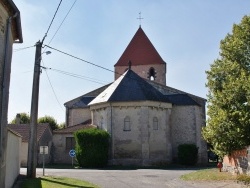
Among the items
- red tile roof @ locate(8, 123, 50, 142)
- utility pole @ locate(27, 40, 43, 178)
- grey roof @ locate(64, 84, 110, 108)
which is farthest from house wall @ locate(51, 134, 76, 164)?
utility pole @ locate(27, 40, 43, 178)

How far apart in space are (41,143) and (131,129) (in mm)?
9424

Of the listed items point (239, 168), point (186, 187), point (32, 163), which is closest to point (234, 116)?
point (239, 168)

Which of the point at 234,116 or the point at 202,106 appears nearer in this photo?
the point at 234,116

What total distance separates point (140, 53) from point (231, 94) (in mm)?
31090

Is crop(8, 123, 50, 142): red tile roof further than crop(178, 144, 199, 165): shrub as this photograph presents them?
Yes

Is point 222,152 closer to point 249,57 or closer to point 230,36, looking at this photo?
point 249,57

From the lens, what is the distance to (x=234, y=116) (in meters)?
18.1

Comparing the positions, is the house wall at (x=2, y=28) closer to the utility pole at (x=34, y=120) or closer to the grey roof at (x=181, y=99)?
the utility pole at (x=34, y=120)

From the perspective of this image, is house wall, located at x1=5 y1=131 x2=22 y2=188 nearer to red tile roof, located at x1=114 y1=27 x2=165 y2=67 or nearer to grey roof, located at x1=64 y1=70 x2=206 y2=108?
grey roof, located at x1=64 y1=70 x2=206 y2=108

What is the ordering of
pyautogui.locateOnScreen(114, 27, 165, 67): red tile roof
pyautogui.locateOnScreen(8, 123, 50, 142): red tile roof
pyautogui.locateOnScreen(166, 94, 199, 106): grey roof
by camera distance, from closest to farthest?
pyautogui.locateOnScreen(8, 123, 50, 142): red tile roof, pyautogui.locateOnScreen(166, 94, 199, 106): grey roof, pyautogui.locateOnScreen(114, 27, 165, 67): red tile roof

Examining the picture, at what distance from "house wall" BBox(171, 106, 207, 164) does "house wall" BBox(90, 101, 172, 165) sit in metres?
3.82

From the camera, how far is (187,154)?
33812 mm

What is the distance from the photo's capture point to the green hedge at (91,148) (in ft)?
98.4

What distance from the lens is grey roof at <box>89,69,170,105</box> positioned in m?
32.5
